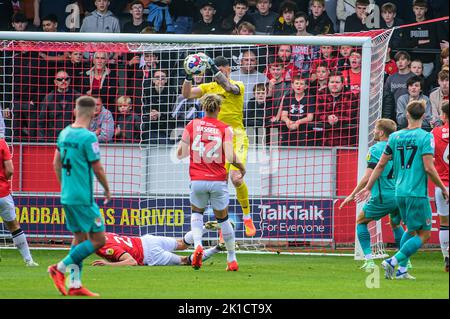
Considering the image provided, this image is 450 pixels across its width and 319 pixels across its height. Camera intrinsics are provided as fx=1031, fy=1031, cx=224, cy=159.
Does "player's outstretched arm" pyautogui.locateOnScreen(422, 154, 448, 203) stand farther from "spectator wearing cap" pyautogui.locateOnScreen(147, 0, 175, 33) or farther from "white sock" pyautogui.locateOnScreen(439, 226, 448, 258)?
"spectator wearing cap" pyautogui.locateOnScreen(147, 0, 175, 33)

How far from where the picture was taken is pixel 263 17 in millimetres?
20750

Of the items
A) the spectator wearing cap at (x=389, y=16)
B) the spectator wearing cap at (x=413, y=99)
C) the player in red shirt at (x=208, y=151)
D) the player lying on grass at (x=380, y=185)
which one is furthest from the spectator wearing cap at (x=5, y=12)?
the player lying on grass at (x=380, y=185)

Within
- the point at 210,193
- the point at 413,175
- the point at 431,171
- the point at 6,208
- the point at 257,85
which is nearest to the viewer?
the point at 431,171

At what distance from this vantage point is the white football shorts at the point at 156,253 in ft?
46.8

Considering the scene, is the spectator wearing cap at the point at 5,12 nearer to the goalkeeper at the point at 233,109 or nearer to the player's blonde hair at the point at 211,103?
the goalkeeper at the point at 233,109

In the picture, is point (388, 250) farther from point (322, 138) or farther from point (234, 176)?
point (234, 176)

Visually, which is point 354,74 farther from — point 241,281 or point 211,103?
point 241,281

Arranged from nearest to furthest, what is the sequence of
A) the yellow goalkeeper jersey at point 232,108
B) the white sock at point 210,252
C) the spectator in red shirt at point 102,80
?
the white sock at point 210,252 < the yellow goalkeeper jersey at point 232,108 < the spectator in red shirt at point 102,80

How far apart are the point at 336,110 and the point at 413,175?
21.0ft

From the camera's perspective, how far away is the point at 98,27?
20750 millimetres

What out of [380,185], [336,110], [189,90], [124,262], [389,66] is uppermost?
[389,66]

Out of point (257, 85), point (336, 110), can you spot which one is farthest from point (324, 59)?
point (257, 85)

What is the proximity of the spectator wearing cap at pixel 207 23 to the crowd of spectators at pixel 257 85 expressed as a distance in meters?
0.95

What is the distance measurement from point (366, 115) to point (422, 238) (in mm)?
4523
